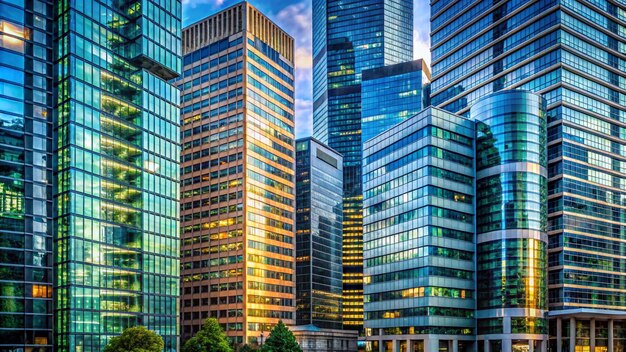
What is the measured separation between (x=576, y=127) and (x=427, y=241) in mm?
43804

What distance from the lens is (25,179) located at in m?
85.4

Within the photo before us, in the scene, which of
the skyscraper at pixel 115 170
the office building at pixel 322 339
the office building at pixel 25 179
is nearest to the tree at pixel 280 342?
the skyscraper at pixel 115 170

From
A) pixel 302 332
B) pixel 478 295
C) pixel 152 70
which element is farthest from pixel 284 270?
pixel 152 70

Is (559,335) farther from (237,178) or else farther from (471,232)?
(237,178)

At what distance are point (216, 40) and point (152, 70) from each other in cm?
4915

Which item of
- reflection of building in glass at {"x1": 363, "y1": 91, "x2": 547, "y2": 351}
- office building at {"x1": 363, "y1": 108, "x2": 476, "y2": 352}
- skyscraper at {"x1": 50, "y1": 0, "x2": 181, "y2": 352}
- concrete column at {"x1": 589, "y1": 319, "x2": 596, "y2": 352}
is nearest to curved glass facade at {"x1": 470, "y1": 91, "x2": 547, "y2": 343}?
reflection of building in glass at {"x1": 363, "y1": 91, "x2": 547, "y2": 351}

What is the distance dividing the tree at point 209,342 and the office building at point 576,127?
62.9 metres

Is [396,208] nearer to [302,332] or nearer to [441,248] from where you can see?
[441,248]

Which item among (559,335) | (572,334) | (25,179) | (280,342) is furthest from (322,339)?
(25,179)

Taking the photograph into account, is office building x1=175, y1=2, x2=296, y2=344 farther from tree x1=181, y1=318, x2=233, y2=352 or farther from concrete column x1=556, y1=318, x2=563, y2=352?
concrete column x1=556, y1=318, x2=563, y2=352

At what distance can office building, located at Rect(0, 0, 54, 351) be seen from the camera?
81250 mm

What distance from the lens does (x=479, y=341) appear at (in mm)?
113812

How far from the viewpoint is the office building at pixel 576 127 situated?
12394 cm

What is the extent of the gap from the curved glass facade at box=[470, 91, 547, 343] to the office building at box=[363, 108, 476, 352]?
300 centimetres
